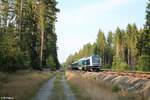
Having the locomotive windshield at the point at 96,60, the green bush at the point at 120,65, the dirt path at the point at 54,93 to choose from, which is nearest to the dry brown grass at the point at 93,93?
the dirt path at the point at 54,93

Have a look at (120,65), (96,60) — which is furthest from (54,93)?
(120,65)

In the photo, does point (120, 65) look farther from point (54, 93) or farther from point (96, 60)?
point (54, 93)

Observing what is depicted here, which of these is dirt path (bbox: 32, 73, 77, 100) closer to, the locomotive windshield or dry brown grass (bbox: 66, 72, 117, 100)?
dry brown grass (bbox: 66, 72, 117, 100)

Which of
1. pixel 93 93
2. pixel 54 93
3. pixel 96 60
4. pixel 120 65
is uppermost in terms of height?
pixel 96 60

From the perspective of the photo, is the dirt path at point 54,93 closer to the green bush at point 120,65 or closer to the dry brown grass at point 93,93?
the dry brown grass at point 93,93

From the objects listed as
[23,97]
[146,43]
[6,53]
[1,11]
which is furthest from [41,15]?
Result: [23,97]

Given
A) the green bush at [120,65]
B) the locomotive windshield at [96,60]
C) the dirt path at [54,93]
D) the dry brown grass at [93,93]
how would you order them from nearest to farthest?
the dry brown grass at [93,93] < the dirt path at [54,93] < the locomotive windshield at [96,60] < the green bush at [120,65]

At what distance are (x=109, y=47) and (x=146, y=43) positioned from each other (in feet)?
346

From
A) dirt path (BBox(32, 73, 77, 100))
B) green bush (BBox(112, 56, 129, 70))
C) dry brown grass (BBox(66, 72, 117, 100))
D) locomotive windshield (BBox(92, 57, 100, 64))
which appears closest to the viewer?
dry brown grass (BBox(66, 72, 117, 100))

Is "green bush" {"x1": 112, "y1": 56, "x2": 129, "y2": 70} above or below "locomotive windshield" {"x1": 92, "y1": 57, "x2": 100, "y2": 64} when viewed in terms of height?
below

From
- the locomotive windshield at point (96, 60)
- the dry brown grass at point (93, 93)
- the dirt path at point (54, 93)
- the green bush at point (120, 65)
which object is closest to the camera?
the dry brown grass at point (93, 93)

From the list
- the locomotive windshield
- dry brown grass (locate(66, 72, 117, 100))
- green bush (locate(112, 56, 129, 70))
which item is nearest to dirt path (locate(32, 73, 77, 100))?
dry brown grass (locate(66, 72, 117, 100))

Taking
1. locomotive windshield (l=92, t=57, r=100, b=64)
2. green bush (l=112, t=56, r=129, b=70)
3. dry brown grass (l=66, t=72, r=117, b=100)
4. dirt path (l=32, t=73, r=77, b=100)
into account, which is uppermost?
locomotive windshield (l=92, t=57, r=100, b=64)

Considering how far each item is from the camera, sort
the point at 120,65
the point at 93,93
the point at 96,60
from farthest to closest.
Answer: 1. the point at 120,65
2. the point at 96,60
3. the point at 93,93
